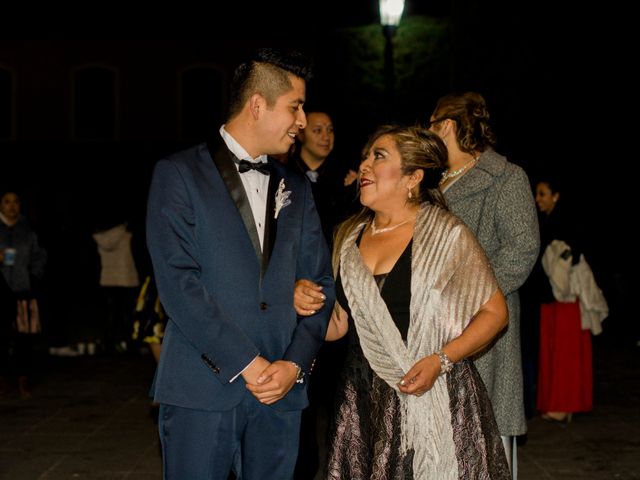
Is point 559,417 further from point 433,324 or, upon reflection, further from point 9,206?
point 9,206

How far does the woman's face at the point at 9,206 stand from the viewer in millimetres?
9391

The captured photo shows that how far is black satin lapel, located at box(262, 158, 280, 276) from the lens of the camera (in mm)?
3203

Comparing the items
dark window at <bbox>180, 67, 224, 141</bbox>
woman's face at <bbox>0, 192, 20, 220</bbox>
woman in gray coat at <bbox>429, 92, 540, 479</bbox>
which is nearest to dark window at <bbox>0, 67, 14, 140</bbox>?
dark window at <bbox>180, 67, 224, 141</bbox>

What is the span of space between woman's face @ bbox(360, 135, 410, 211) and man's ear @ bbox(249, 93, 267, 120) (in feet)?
1.76

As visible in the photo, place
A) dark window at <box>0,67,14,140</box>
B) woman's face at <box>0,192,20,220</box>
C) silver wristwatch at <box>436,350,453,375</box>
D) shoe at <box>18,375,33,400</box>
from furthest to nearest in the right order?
dark window at <box>0,67,14,140</box> → woman's face at <box>0,192,20,220</box> → shoe at <box>18,375,33,400</box> → silver wristwatch at <box>436,350,453,375</box>

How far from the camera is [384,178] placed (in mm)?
3570

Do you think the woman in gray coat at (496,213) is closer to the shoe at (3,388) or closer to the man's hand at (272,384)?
the man's hand at (272,384)

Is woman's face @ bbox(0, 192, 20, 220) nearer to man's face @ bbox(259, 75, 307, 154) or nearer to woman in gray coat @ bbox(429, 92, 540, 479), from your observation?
woman in gray coat @ bbox(429, 92, 540, 479)

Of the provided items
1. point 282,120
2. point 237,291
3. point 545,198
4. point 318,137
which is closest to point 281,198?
point 282,120

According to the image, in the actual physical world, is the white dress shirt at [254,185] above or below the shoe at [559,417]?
above

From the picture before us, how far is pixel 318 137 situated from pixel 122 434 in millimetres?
2727

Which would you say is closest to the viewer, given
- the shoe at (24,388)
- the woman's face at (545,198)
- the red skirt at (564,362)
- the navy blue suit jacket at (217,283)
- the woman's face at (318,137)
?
the navy blue suit jacket at (217,283)

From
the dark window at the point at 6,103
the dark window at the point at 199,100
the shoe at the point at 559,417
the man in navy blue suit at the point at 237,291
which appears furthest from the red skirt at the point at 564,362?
the dark window at the point at 6,103

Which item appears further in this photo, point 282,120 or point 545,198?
point 545,198
